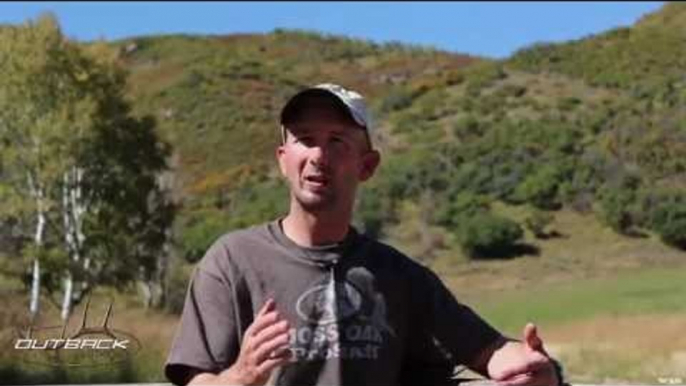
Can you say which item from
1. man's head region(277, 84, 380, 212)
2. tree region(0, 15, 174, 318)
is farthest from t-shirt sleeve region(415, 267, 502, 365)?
tree region(0, 15, 174, 318)

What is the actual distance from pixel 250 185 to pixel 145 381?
87.4 ft

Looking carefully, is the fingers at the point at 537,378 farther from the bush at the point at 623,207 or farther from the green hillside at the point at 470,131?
the bush at the point at 623,207

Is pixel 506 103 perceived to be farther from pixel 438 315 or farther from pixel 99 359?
pixel 438 315

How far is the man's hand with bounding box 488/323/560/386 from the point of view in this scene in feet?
7.09

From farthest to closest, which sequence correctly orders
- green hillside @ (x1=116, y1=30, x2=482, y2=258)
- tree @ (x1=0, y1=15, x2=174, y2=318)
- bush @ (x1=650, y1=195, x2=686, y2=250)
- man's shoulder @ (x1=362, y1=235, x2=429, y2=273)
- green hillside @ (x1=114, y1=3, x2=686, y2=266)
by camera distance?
green hillside @ (x1=116, y1=30, x2=482, y2=258) < green hillside @ (x1=114, y1=3, x2=686, y2=266) < tree @ (x1=0, y1=15, x2=174, y2=318) < bush @ (x1=650, y1=195, x2=686, y2=250) < man's shoulder @ (x1=362, y1=235, x2=429, y2=273)

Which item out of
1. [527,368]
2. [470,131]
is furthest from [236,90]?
[527,368]

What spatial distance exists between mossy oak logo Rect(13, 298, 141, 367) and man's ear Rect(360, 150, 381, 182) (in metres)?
3.24

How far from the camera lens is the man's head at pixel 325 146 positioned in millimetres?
2244

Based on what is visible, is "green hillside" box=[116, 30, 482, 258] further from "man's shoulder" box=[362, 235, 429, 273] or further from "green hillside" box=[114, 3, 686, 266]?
"man's shoulder" box=[362, 235, 429, 273]

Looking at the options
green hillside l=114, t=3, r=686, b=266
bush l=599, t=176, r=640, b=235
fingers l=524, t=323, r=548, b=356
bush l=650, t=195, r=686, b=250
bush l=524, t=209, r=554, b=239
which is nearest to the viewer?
fingers l=524, t=323, r=548, b=356

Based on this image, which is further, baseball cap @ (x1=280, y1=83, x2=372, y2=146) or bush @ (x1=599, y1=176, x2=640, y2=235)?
bush @ (x1=599, y1=176, x2=640, y2=235)

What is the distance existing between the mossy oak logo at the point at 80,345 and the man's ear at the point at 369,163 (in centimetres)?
324

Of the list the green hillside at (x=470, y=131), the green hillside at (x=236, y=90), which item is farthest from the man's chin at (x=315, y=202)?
the green hillside at (x=236, y=90)

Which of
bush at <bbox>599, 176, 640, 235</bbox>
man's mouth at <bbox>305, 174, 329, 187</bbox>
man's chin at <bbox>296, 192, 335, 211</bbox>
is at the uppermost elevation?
man's mouth at <bbox>305, 174, 329, 187</bbox>
